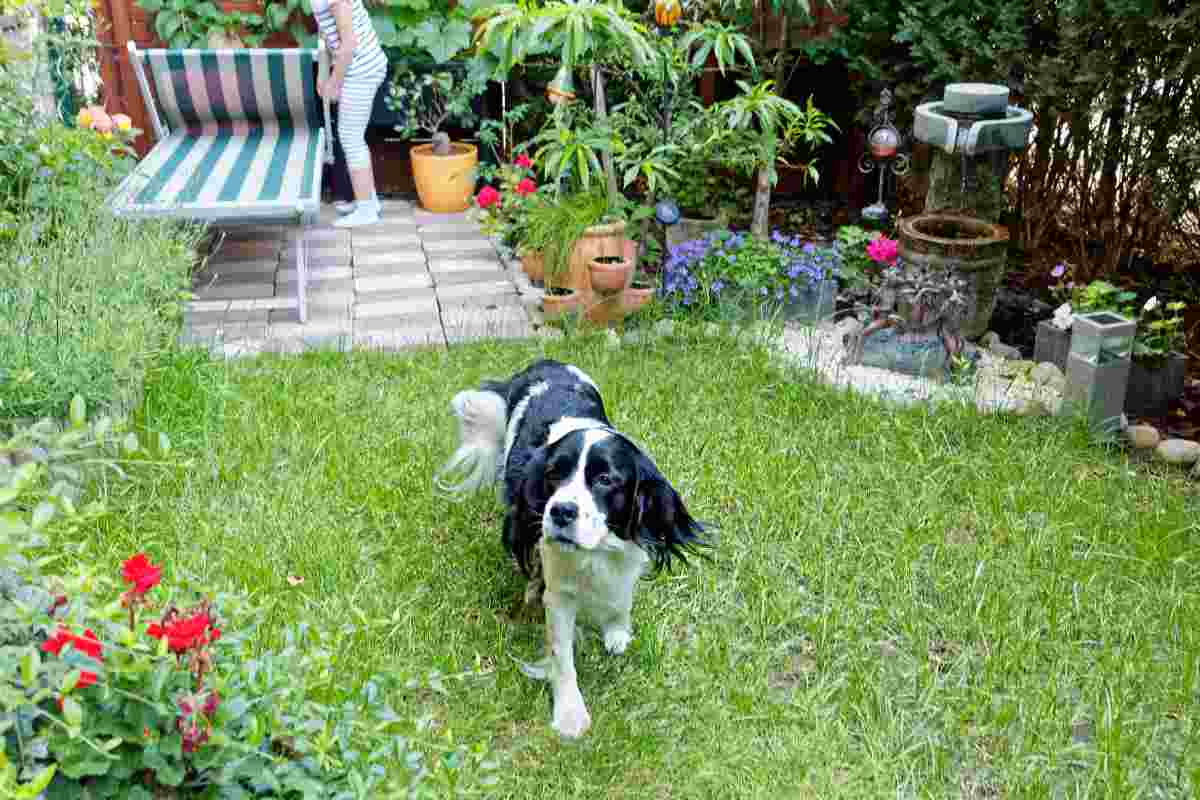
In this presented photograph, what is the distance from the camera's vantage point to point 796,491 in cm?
363

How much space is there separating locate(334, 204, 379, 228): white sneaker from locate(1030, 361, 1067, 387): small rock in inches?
167

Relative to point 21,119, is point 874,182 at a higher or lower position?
lower

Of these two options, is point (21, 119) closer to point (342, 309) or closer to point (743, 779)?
point (342, 309)

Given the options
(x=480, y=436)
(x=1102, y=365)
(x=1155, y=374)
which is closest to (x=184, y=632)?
(x=480, y=436)

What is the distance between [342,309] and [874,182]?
3.67m

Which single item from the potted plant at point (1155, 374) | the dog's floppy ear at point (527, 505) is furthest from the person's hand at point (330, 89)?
the potted plant at point (1155, 374)

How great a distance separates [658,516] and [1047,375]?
8.30 feet

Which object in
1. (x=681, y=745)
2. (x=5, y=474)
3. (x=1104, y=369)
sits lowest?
(x=681, y=745)

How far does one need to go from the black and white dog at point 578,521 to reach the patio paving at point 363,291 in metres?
2.14

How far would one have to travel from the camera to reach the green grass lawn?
2.56m

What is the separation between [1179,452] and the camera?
13.1 ft

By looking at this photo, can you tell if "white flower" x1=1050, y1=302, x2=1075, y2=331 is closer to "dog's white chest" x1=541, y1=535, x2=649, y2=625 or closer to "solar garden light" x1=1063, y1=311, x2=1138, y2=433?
"solar garden light" x1=1063, y1=311, x2=1138, y2=433

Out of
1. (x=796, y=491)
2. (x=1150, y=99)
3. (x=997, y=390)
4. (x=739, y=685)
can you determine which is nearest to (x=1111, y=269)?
(x=1150, y=99)

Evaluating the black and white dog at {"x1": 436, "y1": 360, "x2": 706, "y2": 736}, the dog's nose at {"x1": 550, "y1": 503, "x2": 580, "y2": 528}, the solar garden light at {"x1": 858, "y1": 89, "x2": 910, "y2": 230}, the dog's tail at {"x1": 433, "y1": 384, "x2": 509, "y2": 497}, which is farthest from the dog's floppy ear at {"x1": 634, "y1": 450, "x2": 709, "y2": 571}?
the solar garden light at {"x1": 858, "y1": 89, "x2": 910, "y2": 230}
